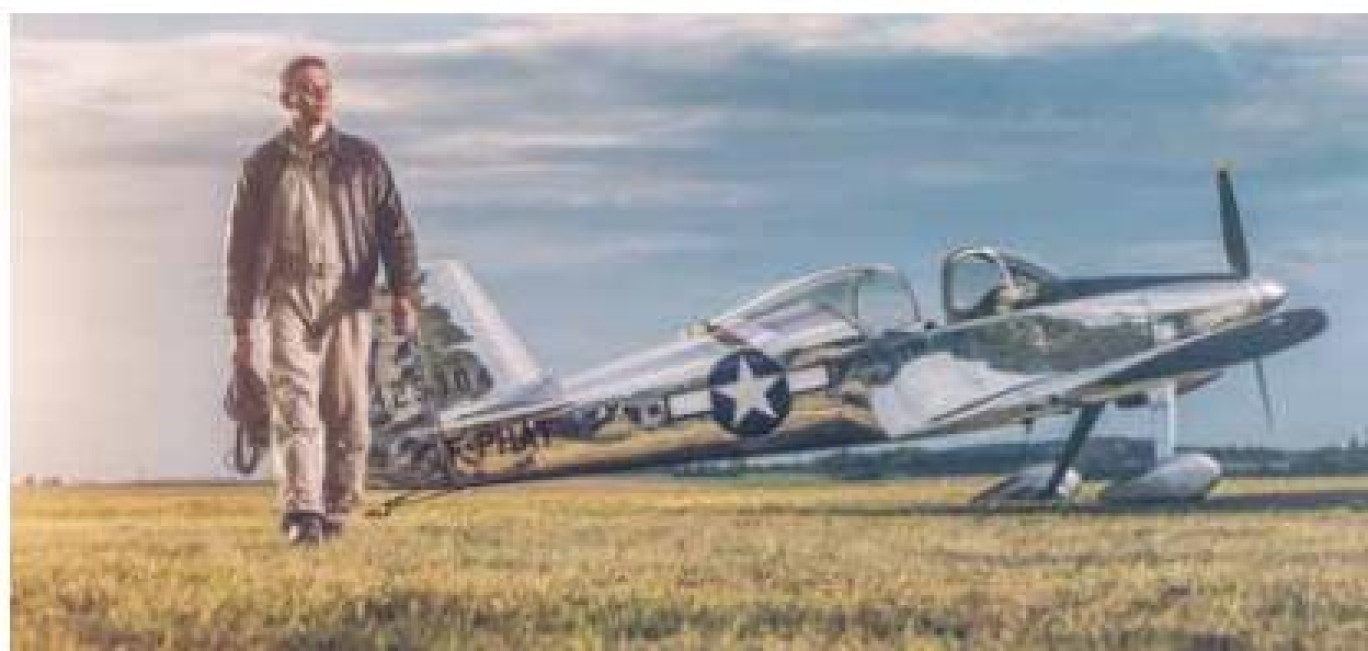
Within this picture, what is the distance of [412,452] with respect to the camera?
6387 millimetres

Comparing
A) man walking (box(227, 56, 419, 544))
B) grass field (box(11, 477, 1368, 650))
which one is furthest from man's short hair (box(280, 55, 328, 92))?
grass field (box(11, 477, 1368, 650))

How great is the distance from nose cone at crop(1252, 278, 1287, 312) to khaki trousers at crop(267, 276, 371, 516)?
199cm

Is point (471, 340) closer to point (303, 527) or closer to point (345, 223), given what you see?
point (345, 223)

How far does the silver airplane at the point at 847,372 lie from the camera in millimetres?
6375

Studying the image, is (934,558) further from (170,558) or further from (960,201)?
(170,558)

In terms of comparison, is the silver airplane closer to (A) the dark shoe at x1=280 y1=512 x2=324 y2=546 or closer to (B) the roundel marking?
(B) the roundel marking

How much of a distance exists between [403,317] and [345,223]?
0.24m

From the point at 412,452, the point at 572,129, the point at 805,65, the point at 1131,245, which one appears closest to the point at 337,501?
the point at 412,452

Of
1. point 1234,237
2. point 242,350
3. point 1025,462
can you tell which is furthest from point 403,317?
point 1234,237

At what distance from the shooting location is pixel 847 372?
6.44 metres

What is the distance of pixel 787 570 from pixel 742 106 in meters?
1.03

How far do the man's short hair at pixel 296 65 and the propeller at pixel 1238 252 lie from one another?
203 cm

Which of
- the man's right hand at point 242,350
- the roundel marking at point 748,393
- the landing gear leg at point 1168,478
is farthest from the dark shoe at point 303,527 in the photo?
the landing gear leg at point 1168,478

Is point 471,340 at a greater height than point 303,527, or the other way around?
point 471,340
